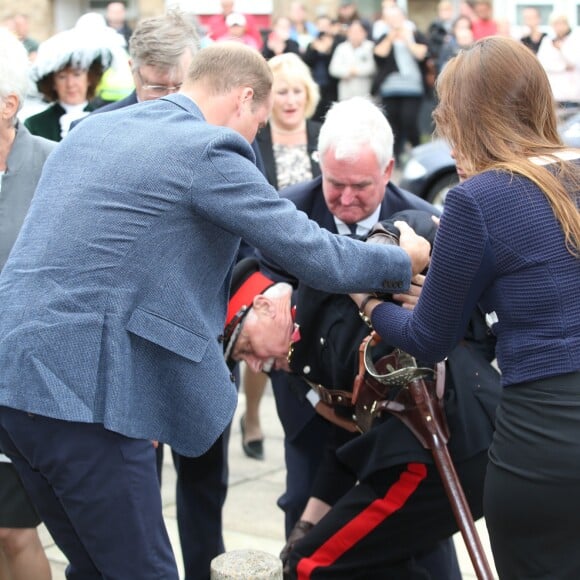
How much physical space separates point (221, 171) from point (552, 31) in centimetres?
1123

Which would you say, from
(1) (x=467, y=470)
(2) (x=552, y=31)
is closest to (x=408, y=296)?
(1) (x=467, y=470)

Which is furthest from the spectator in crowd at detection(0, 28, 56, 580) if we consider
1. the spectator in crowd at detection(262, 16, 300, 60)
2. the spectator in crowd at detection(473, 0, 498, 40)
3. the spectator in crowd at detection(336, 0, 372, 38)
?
the spectator in crowd at detection(473, 0, 498, 40)

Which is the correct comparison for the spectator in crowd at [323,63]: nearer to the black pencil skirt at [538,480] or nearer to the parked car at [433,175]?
the parked car at [433,175]

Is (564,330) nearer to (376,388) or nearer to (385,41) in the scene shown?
(376,388)

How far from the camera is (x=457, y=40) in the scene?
541 inches

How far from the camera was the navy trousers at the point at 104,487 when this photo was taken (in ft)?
8.78

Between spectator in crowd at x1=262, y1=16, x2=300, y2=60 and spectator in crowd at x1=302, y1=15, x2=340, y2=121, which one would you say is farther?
spectator in crowd at x1=302, y1=15, x2=340, y2=121

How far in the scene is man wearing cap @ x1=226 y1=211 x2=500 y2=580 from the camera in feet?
9.90

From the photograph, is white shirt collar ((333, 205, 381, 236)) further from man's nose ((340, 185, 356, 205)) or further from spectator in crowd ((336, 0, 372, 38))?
spectator in crowd ((336, 0, 372, 38))

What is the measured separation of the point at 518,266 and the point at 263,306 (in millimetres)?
1102

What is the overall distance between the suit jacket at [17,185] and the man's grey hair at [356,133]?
0.91 metres

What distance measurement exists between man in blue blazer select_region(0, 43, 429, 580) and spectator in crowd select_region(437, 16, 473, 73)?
11.3 meters

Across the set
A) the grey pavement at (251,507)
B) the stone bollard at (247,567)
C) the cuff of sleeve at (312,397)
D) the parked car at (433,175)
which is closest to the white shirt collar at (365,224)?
the cuff of sleeve at (312,397)

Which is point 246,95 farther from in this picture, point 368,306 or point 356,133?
point 356,133
